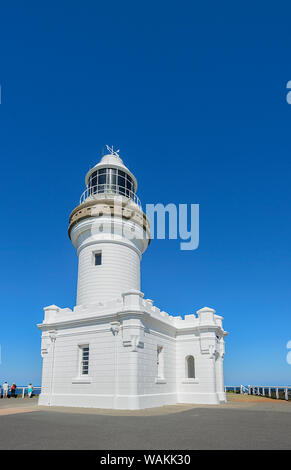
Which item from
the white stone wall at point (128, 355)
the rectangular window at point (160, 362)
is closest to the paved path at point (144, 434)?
the white stone wall at point (128, 355)

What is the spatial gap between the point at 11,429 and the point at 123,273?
40.2 ft

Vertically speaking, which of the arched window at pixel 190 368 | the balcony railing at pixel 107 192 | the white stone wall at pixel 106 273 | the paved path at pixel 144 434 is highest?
the balcony railing at pixel 107 192

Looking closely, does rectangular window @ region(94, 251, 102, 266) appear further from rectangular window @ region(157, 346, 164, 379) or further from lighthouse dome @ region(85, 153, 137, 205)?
rectangular window @ region(157, 346, 164, 379)

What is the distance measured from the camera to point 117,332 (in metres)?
16.8

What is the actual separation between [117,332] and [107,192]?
10026 millimetres

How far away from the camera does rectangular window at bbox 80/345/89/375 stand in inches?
712

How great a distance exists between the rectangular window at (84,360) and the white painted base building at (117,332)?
1.9 inches

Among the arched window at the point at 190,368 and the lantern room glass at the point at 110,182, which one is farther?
the lantern room glass at the point at 110,182

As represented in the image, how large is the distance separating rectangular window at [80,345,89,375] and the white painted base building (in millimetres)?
49

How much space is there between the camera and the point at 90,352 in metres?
17.7

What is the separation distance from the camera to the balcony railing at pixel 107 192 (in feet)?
75.4

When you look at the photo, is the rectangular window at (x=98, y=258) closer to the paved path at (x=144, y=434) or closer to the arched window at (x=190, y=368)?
the arched window at (x=190, y=368)
